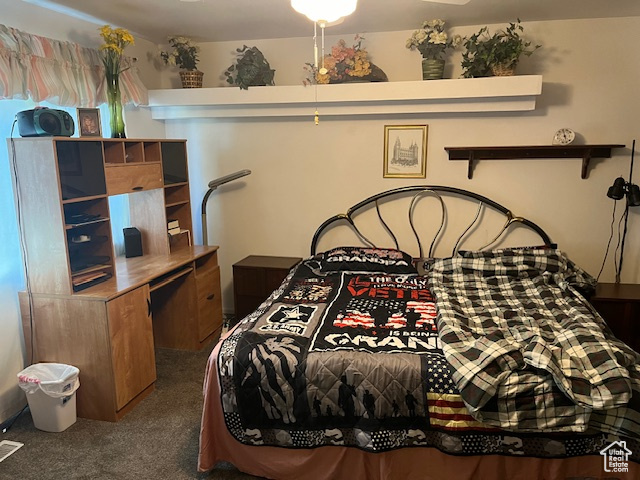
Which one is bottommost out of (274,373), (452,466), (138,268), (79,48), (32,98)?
(452,466)

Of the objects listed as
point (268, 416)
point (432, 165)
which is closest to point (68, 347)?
point (268, 416)

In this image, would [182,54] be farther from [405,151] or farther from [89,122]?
[405,151]

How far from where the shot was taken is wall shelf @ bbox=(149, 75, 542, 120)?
10.8 ft

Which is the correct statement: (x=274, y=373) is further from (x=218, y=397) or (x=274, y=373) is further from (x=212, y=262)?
(x=212, y=262)

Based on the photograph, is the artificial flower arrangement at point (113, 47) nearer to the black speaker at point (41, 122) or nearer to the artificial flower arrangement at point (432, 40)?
the black speaker at point (41, 122)

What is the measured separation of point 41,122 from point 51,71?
0.51 m

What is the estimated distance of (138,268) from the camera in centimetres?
319

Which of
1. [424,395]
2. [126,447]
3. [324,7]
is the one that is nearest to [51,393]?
[126,447]

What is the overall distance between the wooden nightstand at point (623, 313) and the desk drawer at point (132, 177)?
10.1 ft

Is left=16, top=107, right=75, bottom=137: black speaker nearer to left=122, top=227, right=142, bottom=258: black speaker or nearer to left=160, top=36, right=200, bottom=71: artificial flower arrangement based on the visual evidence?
left=122, top=227, right=142, bottom=258: black speaker

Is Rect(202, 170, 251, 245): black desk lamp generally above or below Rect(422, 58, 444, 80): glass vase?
below

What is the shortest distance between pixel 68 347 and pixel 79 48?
6.12 feet

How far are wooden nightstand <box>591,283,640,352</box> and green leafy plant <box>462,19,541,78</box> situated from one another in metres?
1.68

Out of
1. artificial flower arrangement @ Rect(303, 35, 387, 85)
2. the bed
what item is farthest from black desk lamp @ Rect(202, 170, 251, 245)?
the bed
